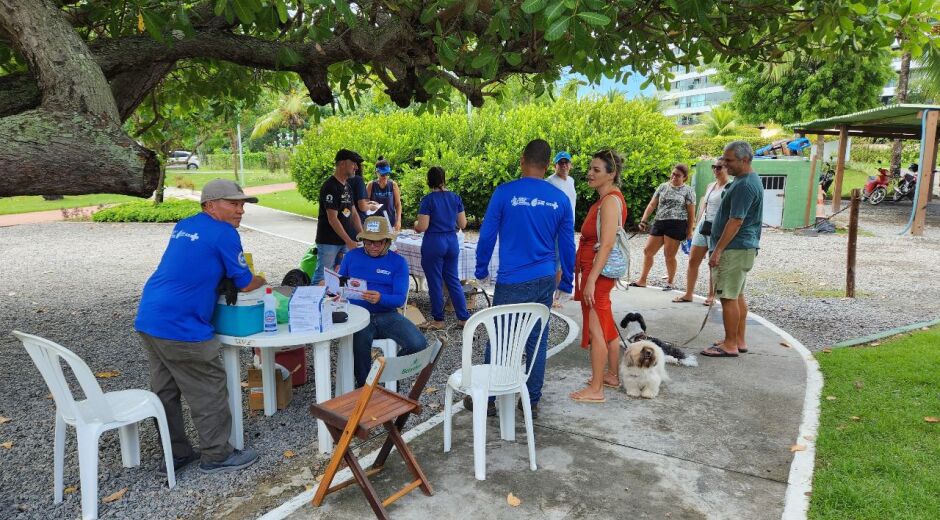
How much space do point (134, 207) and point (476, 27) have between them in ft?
53.7

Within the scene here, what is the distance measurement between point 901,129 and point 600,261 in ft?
72.1

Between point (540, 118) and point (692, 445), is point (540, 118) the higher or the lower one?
the higher one

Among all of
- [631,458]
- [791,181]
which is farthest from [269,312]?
[791,181]

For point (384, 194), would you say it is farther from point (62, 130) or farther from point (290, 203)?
point (290, 203)

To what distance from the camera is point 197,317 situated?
354cm

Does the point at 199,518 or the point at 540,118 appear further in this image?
the point at 540,118

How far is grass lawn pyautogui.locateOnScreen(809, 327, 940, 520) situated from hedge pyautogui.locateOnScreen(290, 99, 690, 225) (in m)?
9.34

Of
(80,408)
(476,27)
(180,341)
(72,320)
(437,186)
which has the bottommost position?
(72,320)

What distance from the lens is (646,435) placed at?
4297mm

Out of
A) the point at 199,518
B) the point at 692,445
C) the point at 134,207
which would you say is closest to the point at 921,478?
the point at 692,445

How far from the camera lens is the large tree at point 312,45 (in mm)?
3711

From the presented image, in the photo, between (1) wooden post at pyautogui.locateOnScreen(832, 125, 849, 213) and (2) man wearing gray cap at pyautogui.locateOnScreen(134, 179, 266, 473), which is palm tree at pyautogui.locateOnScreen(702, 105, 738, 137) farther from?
(2) man wearing gray cap at pyautogui.locateOnScreen(134, 179, 266, 473)

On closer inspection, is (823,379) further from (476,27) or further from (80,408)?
(80,408)

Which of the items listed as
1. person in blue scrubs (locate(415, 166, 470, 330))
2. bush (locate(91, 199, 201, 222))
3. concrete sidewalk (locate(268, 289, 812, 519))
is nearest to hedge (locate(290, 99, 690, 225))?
bush (locate(91, 199, 201, 222))
